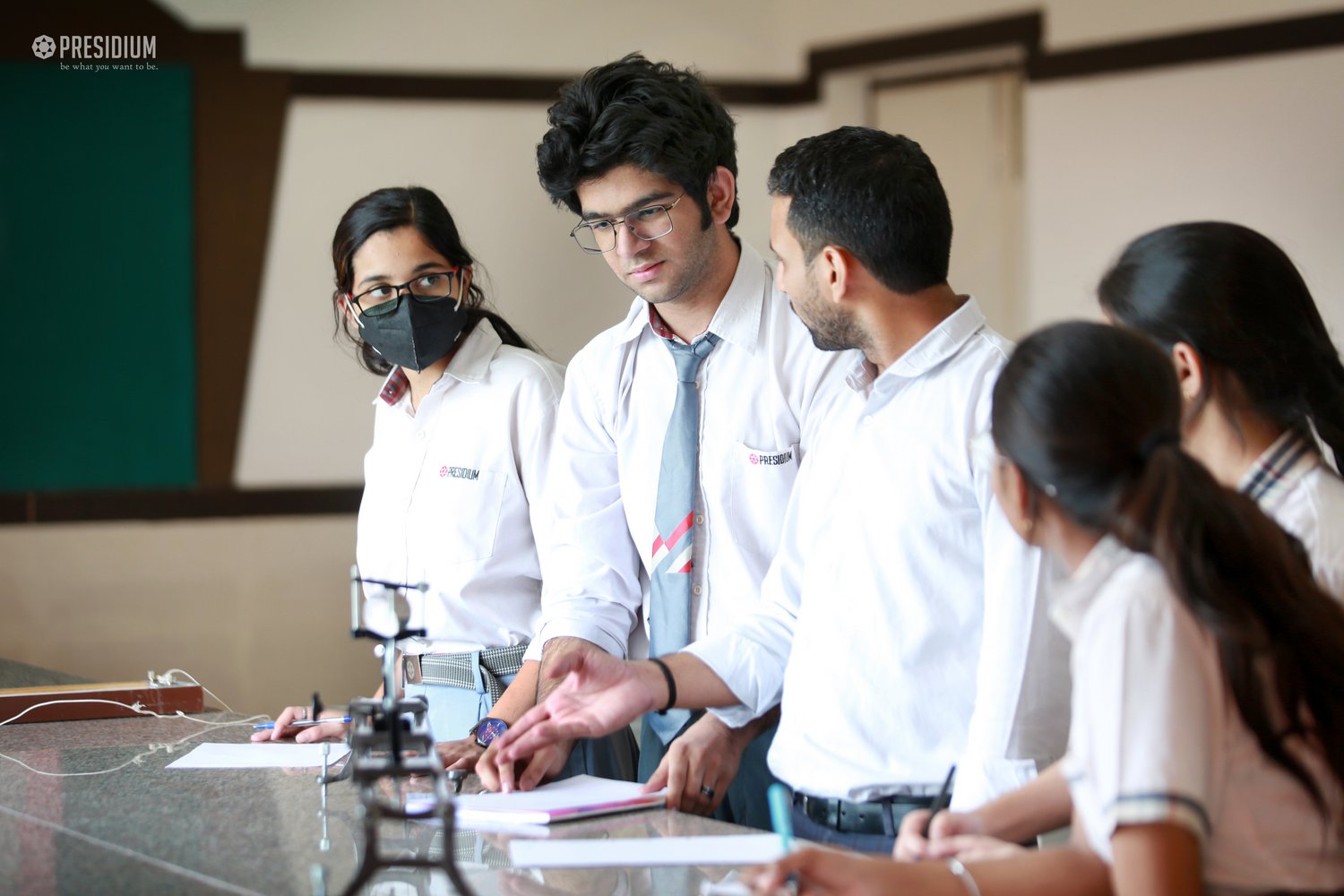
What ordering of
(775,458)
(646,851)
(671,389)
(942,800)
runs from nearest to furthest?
(646,851) → (942,800) → (775,458) → (671,389)

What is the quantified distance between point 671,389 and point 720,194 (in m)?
0.35

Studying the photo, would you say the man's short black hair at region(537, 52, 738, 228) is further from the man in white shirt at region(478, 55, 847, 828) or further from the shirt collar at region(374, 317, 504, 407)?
the shirt collar at region(374, 317, 504, 407)

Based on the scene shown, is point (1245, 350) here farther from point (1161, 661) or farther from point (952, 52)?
point (952, 52)

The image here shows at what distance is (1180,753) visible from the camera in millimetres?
1096

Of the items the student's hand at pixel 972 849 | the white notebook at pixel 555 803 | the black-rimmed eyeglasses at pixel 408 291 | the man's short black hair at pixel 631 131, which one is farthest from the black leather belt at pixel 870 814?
the black-rimmed eyeglasses at pixel 408 291

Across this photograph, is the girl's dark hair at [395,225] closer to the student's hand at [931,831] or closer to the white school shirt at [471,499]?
the white school shirt at [471,499]

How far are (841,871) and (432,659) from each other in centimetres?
128

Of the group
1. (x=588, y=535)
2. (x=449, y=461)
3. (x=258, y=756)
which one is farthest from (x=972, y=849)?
(x=449, y=461)

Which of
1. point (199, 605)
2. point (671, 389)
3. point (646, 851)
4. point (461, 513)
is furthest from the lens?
point (199, 605)

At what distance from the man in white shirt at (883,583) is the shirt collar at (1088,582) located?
0.44m

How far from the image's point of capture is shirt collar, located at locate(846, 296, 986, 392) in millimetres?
1819

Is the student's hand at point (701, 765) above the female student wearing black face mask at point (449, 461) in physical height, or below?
below

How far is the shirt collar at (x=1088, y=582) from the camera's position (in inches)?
46.6

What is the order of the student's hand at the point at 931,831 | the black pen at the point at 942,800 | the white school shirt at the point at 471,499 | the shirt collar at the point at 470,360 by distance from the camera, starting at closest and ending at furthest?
the student's hand at the point at 931,831 < the black pen at the point at 942,800 < the white school shirt at the point at 471,499 < the shirt collar at the point at 470,360
